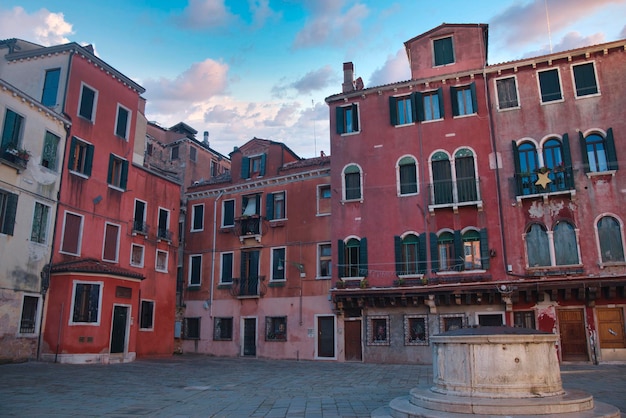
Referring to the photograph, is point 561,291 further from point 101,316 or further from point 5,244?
point 5,244

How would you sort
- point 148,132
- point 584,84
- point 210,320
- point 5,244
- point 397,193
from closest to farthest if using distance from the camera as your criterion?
point 5,244 < point 584,84 < point 397,193 < point 210,320 < point 148,132

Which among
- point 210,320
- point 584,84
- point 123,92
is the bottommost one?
point 210,320

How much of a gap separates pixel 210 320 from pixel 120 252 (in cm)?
708

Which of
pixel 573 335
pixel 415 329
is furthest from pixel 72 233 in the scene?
pixel 573 335

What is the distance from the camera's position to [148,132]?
38.0m

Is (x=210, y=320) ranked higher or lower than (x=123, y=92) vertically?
lower

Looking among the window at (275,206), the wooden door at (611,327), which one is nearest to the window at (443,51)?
the window at (275,206)

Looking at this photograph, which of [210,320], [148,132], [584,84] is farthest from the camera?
[148,132]

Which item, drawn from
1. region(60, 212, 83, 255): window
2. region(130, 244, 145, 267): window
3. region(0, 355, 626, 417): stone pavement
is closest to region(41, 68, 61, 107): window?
region(60, 212, 83, 255): window

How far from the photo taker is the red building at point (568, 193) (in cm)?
2070

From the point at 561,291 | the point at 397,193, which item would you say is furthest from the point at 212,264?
the point at 561,291

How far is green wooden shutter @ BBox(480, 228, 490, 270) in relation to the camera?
2248 centimetres

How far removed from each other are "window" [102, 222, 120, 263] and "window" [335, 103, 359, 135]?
12.6 m

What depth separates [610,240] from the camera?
21.0 metres
